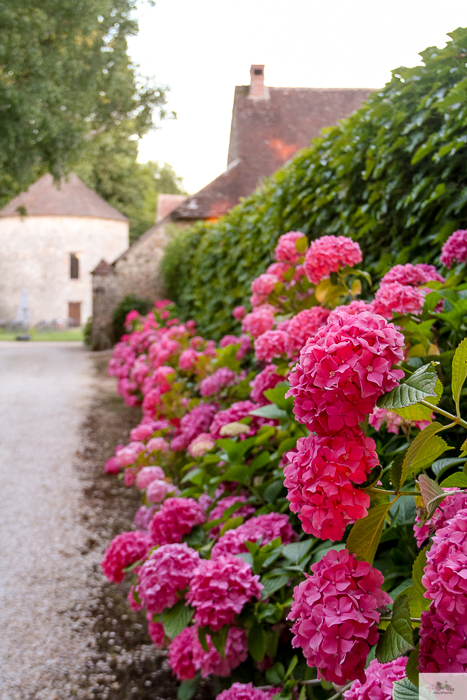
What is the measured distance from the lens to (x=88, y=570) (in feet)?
11.0

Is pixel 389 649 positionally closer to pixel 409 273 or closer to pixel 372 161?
pixel 409 273

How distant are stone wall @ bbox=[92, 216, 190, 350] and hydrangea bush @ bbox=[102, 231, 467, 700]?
12939 mm

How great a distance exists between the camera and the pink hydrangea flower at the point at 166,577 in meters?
1.64

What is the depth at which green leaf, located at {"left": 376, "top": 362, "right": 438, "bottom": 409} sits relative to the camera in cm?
76

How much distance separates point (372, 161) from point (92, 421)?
17.1 feet

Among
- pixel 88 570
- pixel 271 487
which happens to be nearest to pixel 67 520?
pixel 88 570

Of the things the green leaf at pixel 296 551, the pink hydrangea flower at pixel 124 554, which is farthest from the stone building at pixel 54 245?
the green leaf at pixel 296 551

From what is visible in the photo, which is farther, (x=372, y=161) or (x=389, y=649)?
(x=372, y=161)

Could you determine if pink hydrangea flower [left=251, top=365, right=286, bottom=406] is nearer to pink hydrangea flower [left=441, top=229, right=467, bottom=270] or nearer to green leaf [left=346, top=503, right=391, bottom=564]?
pink hydrangea flower [left=441, top=229, right=467, bottom=270]

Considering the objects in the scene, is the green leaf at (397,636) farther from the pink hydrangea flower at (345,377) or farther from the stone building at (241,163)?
the stone building at (241,163)

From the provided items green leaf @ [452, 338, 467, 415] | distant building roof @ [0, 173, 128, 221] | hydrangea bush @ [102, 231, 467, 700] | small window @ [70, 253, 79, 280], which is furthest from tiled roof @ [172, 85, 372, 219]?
small window @ [70, 253, 79, 280]

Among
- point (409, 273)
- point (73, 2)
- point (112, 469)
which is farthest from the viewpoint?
point (73, 2)

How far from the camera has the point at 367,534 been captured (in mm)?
826

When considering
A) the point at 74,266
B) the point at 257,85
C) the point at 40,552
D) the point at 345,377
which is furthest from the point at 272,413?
the point at 74,266
